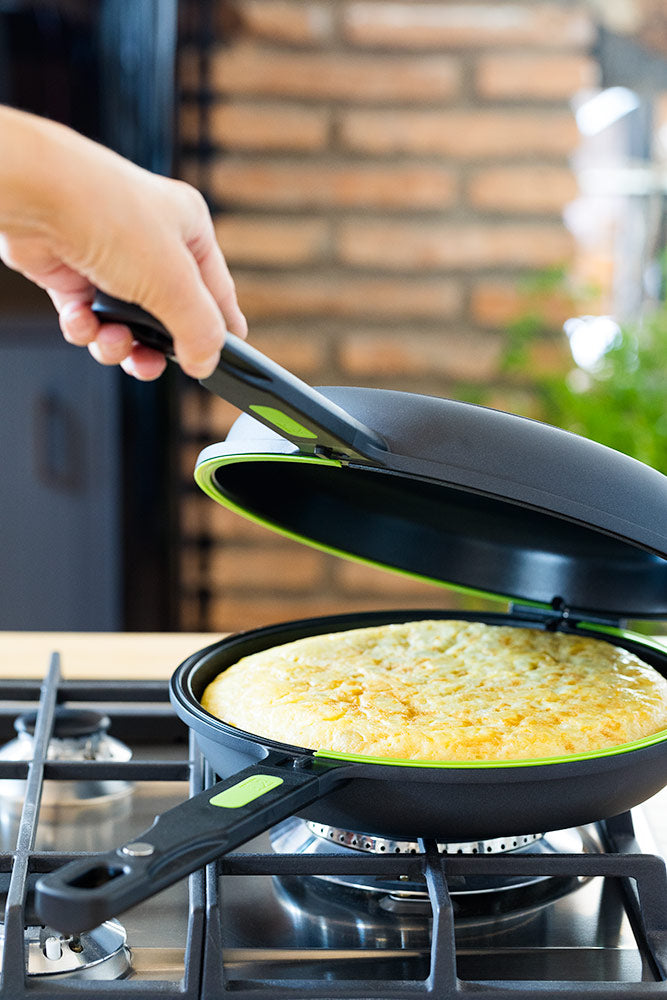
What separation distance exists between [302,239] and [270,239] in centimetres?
8

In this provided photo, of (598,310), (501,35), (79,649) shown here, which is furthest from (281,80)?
(79,649)

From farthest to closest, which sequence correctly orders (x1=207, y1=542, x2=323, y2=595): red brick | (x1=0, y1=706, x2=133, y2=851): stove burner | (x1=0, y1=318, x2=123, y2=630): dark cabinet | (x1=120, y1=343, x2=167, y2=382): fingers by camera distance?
(x1=207, y1=542, x2=323, y2=595): red brick, (x1=0, y1=318, x2=123, y2=630): dark cabinet, (x1=0, y1=706, x2=133, y2=851): stove burner, (x1=120, y1=343, x2=167, y2=382): fingers

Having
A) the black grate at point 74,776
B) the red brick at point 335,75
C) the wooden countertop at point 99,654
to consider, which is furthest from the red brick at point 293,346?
the black grate at point 74,776

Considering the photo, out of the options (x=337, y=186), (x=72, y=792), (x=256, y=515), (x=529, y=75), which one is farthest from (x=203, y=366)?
(x=529, y=75)

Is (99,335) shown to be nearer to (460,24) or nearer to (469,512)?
(469,512)

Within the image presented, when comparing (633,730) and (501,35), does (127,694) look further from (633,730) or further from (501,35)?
(501,35)

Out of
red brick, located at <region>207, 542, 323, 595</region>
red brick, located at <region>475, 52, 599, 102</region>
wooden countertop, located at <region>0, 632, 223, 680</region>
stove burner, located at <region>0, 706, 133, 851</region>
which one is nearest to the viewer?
stove burner, located at <region>0, 706, 133, 851</region>

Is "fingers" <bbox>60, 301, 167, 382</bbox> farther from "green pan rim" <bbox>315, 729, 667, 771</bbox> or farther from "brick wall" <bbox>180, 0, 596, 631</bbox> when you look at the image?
"brick wall" <bbox>180, 0, 596, 631</bbox>

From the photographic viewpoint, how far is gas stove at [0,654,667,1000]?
64cm

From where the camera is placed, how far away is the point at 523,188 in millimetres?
2562

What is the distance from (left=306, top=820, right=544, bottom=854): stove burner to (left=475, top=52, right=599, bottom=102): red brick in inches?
83.5

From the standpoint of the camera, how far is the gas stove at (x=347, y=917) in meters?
0.64

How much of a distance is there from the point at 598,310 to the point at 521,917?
2.10 metres

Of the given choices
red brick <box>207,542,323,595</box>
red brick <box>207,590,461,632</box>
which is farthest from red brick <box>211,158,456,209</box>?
red brick <box>207,590,461,632</box>
